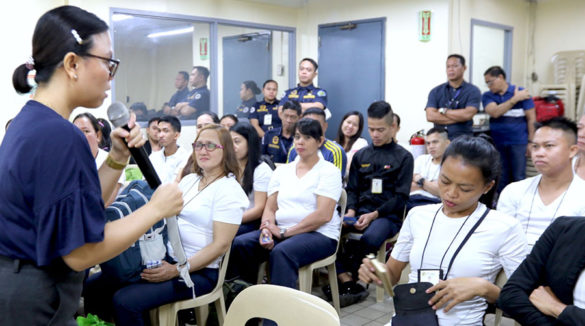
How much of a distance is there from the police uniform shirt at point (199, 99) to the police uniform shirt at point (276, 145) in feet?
3.54

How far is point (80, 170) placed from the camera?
3.57 ft

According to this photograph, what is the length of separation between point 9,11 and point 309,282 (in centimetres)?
406

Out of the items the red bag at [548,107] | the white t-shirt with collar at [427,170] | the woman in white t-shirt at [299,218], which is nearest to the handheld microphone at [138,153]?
the woman in white t-shirt at [299,218]

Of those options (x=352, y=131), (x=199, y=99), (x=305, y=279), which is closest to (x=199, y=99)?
(x=199, y=99)

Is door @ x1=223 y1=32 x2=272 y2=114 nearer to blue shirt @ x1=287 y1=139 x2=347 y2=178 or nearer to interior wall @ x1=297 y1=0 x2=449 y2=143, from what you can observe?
interior wall @ x1=297 y1=0 x2=449 y2=143

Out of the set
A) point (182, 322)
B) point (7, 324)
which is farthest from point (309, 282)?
point (7, 324)

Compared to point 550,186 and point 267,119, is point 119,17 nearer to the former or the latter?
point 267,119

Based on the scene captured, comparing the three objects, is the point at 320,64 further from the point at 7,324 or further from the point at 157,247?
the point at 7,324

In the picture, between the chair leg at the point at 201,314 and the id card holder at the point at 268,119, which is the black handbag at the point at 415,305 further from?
the id card holder at the point at 268,119

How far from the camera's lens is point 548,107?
19.9 feet

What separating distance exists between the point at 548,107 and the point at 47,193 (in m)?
→ 6.21

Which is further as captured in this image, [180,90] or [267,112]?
[180,90]

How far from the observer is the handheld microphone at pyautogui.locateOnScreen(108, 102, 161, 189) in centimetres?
134

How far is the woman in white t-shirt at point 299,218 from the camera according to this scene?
2910mm
